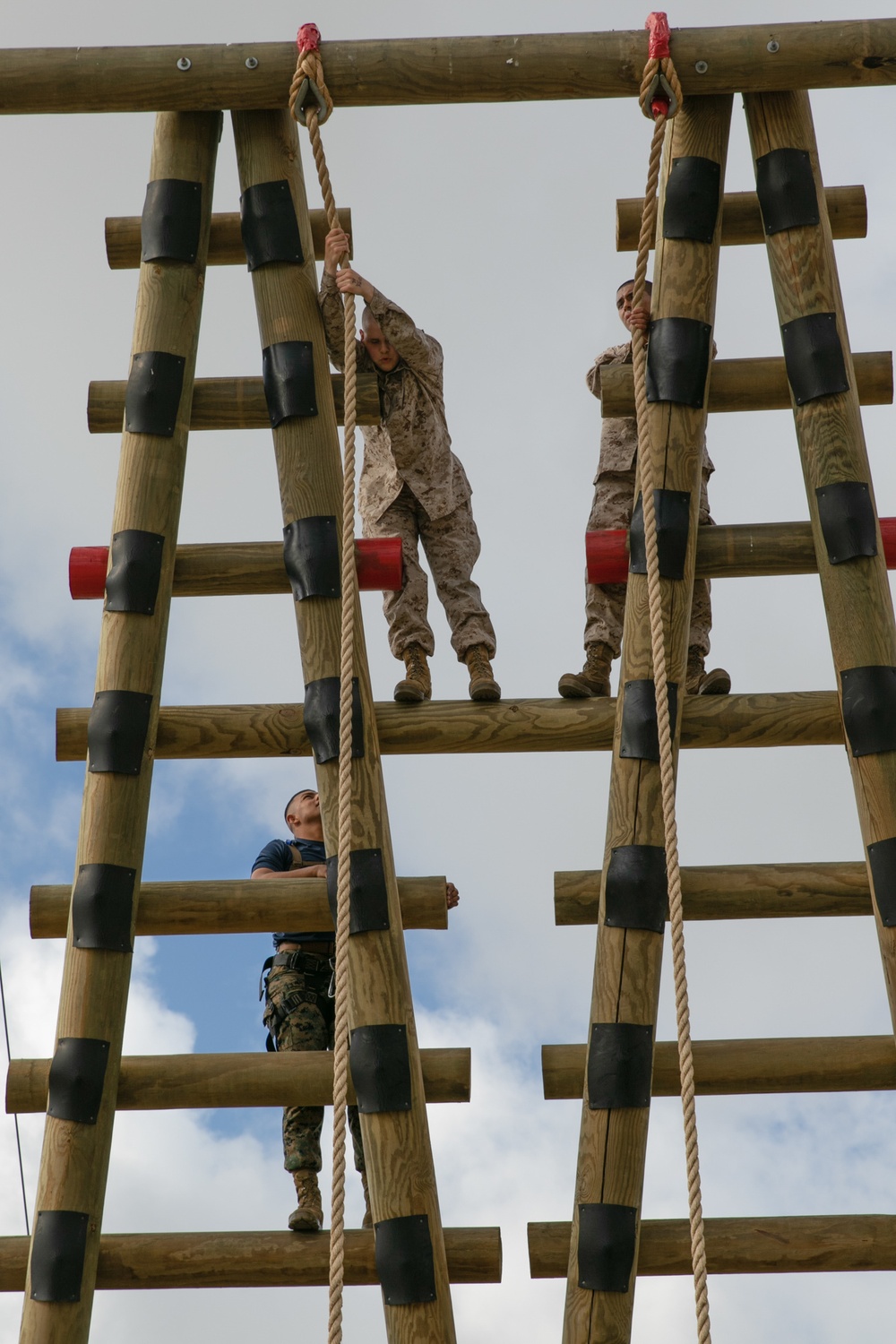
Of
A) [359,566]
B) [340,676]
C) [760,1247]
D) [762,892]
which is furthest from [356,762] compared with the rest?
[760,1247]

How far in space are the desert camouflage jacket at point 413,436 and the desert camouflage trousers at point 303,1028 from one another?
1.44 metres

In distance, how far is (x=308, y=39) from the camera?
438 cm

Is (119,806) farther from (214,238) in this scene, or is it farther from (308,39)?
(308,39)

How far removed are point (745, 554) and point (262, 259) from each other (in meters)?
1.54

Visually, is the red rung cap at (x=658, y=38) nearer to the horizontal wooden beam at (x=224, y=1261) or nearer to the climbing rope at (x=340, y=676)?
the climbing rope at (x=340, y=676)

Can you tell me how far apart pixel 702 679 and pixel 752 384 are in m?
0.84

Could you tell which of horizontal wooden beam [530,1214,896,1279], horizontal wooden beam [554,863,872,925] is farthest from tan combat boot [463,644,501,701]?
horizontal wooden beam [530,1214,896,1279]

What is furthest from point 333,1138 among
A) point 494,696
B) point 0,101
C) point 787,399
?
point 0,101

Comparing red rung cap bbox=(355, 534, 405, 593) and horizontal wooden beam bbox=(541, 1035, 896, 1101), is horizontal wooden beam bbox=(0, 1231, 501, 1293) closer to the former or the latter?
horizontal wooden beam bbox=(541, 1035, 896, 1101)

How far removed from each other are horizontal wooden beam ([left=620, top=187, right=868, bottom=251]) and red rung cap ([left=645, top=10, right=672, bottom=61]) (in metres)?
0.50

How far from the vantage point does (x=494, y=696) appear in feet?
15.3

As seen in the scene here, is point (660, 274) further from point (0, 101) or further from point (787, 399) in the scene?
point (0, 101)

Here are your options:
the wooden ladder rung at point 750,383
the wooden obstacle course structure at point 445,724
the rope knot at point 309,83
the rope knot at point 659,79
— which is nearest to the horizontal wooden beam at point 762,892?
the wooden obstacle course structure at point 445,724

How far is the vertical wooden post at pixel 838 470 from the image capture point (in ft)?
13.8
